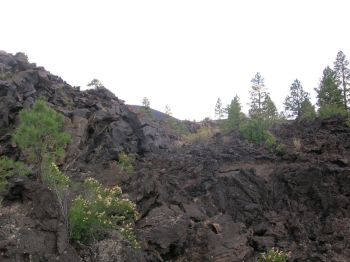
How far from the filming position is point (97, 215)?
70.8 ft

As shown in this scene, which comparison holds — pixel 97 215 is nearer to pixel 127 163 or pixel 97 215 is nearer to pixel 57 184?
pixel 57 184

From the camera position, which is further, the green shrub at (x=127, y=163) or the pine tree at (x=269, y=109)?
the pine tree at (x=269, y=109)

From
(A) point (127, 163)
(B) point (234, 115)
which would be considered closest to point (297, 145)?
(A) point (127, 163)

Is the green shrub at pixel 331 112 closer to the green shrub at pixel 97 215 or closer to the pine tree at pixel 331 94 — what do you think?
the pine tree at pixel 331 94

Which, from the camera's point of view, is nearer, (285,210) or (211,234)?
(211,234)

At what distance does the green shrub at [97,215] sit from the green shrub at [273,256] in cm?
746

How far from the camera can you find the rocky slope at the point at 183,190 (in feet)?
69.0

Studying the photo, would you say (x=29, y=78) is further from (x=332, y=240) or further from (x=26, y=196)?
(x=332, y=240)

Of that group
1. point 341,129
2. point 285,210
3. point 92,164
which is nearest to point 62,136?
point 92,164

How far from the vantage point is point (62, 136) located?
2388cm

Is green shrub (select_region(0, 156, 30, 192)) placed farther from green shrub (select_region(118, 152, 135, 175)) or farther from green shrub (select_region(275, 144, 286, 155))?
green shrub (select_region(275, 144, 286, 155))

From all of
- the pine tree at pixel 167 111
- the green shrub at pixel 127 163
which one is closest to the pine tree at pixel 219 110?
the pine tree at pixel 167 111

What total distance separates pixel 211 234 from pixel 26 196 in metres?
10.8

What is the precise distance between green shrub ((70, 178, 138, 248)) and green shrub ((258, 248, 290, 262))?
7.46m
